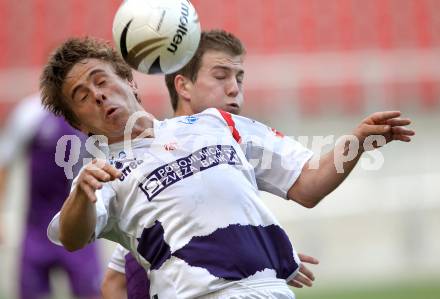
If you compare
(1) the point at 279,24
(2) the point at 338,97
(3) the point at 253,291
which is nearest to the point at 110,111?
(3) the point at 253,291

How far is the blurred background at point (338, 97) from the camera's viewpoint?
10727 millimetres

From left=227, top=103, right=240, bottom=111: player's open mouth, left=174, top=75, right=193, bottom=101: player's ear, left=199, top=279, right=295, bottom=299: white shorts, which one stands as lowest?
left=199, top=279, right=295, bottom=299: white shorts

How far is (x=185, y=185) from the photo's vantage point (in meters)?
3.94

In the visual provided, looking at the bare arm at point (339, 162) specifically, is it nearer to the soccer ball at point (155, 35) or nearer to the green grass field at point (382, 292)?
the soccer ball at point (155, 35)

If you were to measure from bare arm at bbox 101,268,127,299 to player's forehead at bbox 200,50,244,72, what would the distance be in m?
1.06

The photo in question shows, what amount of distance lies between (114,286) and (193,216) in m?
0.89

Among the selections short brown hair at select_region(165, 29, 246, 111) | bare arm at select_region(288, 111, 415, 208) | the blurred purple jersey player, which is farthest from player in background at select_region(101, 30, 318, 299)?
the blurred purple jersey player

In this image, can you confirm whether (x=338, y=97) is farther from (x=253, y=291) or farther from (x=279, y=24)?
(x=253, y=291)

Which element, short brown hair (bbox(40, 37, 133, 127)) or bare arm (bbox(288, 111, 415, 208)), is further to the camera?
short brown hair (bbox(40, 37, 133, 127))

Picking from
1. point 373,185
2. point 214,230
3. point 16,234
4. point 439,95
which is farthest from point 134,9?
point 439,95

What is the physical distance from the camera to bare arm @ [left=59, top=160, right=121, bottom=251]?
11.5ft

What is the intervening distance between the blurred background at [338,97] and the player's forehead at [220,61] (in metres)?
3.51

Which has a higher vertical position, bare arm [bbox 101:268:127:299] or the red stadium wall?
the red stadium wall

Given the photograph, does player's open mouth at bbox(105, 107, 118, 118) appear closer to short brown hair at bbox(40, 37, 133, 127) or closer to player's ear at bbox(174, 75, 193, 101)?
short brown hair at bbox(40, 37, 133, 127)
